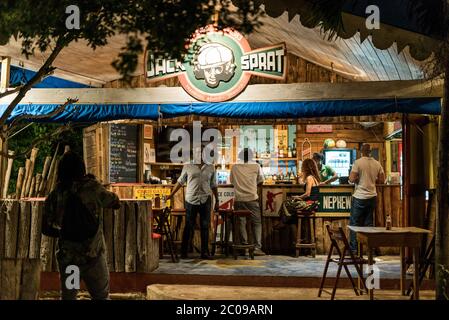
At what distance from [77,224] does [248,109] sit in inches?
158

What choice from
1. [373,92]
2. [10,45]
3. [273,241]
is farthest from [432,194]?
[10,45]

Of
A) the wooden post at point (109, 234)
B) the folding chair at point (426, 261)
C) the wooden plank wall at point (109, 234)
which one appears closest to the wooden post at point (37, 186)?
the wooden plank wall at point (109, 234)

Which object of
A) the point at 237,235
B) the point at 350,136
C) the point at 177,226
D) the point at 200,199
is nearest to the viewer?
the point at 200,199

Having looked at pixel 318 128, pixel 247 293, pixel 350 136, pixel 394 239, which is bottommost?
pixel 247 293

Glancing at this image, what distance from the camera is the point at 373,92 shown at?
27.7 ft

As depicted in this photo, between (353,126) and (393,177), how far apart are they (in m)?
3.01

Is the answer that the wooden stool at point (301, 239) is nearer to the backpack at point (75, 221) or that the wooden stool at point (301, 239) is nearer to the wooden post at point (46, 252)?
the wooden post at point (46, 252)

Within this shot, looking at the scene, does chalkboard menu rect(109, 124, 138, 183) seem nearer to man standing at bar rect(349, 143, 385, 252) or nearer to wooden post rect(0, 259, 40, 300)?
man standing at bar rect(349, 143, 385, 252)

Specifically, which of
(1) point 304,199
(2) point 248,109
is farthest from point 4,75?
(1) point 304,199

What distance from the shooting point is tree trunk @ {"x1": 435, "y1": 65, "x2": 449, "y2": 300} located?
5.69m

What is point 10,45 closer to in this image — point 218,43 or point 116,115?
point 116,115

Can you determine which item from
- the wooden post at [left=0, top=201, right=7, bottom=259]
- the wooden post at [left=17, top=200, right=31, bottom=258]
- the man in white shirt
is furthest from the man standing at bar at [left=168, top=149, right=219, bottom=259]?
the wooden post at [left=0, top=201, right=7, bottom=259]

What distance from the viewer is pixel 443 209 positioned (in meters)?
5.71

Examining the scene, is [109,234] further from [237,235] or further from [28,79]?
[28,79]
